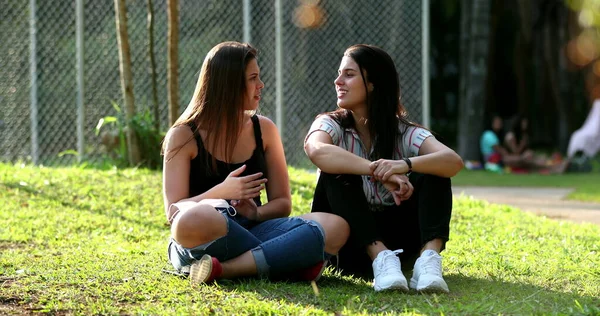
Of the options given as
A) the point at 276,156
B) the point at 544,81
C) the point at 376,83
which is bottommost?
the point at 544,81

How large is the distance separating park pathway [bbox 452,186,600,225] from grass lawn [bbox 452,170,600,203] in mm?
314

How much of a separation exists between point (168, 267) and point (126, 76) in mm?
4237

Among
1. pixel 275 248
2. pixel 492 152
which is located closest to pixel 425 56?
pixel 492 152

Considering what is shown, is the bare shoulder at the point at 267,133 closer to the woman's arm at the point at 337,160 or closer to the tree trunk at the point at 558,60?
the woman's arm at the point at 337,160

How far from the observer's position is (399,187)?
13.9ft

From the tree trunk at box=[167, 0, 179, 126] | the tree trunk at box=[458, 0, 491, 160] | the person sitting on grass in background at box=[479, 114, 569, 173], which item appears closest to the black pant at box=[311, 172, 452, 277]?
the tree trunk at box=[167, 0, 179, 126]

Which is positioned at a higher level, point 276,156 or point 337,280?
point 276,156

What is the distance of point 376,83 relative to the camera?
4547 millimetres

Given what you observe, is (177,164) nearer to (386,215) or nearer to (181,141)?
(181,141)

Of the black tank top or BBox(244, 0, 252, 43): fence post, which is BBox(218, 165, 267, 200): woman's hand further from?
BBox(244, 0, 252, 43): fence post

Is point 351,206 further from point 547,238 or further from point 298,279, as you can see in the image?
point 547,238

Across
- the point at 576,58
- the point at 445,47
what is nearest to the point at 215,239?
the point at 576,58

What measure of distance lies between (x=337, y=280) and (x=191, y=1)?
6.96 m

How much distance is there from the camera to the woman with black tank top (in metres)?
4.08
